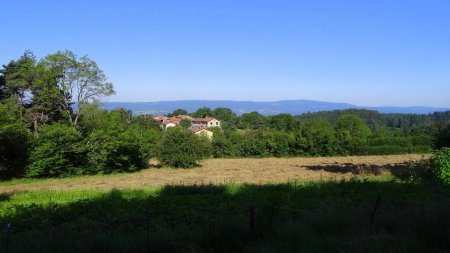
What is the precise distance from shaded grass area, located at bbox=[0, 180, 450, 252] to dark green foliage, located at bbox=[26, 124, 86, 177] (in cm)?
1819

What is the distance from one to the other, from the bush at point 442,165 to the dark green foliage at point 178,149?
74.0ft

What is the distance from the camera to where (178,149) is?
3725cm

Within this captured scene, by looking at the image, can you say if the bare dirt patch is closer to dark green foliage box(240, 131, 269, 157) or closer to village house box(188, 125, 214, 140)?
village house box(188, 125, 214, 140)

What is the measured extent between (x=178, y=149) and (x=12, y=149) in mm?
13563

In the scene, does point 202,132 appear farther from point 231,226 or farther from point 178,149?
point 231,226

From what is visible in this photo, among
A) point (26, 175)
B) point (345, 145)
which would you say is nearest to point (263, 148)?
point (345, 145)

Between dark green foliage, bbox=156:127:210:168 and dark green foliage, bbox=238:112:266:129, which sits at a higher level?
dark green foliage, bbox=156:127:210:168

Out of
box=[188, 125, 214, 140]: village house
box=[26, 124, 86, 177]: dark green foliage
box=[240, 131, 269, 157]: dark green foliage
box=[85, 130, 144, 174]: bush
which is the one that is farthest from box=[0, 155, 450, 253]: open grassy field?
box=[240, 131, 269, 157]: dark green foliage

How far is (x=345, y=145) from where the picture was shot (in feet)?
182

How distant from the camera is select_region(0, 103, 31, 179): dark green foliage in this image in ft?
98.6

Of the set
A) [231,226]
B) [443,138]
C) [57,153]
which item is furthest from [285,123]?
[231,226]

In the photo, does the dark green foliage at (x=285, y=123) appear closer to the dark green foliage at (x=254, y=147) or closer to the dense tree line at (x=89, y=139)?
the dense tree line at (x=89, y=139)

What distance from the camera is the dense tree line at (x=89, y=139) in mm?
30594

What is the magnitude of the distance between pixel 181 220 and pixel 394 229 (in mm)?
5062
